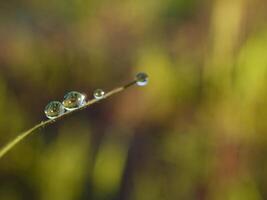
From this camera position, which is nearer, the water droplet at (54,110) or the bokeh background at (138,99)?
the water droplet at (54,110)

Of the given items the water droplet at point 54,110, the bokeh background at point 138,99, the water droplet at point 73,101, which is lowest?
the bokeh background at point 138,99

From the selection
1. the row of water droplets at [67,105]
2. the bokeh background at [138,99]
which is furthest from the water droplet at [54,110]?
the bokeh background at [138,99]

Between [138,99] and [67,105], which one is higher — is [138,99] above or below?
below

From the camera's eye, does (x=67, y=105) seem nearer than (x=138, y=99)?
Yes

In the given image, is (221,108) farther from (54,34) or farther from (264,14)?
(54,34)

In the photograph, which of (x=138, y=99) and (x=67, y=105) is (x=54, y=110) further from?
(x=138, y=99)

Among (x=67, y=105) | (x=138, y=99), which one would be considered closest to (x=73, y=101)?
(x=67, y=105)

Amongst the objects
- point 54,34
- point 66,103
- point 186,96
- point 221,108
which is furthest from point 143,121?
point 66,103

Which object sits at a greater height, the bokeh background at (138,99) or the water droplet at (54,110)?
the water droplet at (54,110)

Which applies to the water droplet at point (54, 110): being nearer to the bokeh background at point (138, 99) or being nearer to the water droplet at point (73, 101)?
the water droplet at point (73, 101)
